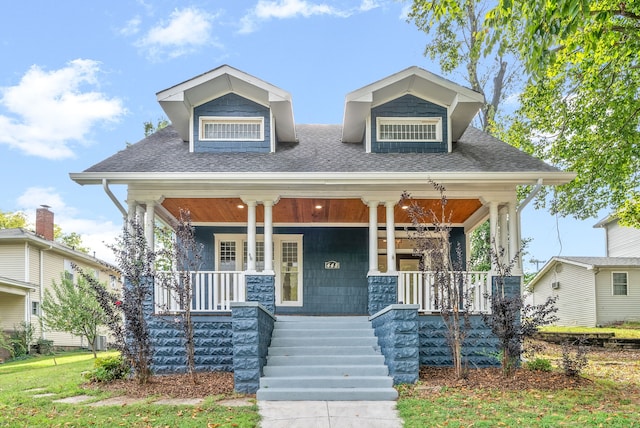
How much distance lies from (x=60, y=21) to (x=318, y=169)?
446 inches

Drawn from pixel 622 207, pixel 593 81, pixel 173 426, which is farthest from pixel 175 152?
pixel 622 207

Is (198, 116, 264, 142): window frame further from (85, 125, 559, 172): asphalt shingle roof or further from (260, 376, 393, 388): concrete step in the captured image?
(260, 376, 393, 388): concrete step

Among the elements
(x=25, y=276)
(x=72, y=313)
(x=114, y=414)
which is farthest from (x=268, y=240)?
(x=25, y=276)

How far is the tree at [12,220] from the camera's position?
109 ft

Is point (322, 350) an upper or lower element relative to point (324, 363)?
upper

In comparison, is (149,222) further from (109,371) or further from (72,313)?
(72,313)

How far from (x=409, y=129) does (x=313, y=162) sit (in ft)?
7.61

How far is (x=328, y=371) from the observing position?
7.73 meters

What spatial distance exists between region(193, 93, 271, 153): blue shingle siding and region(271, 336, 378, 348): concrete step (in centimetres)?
406

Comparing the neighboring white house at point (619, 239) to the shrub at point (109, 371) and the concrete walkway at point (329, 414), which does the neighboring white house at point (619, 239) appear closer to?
the concrete walkway at point (329, 414)

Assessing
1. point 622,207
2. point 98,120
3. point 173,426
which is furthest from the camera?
point 98,120

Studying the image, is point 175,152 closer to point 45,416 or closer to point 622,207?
point 45,416

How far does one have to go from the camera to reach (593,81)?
12.4 metres

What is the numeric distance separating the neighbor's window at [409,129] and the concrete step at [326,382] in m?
5.39
